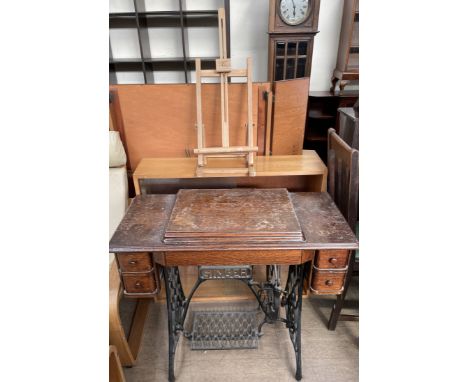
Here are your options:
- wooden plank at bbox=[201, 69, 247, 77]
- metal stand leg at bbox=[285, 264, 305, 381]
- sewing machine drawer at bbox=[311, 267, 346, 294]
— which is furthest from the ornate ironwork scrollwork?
wooden plank at bbox=[201, 69, 247, 77]

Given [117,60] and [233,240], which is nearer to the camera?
[233,240]

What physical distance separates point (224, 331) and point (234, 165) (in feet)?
3.26

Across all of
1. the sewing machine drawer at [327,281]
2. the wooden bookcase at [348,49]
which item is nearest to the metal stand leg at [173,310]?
the sewing machine drawer at [327,281]

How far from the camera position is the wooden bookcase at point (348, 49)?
7.94ft

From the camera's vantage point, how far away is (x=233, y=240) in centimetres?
129

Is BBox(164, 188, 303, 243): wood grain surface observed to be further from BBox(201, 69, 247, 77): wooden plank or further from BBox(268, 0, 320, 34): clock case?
BBox(268, 0, 320, 34): clock case

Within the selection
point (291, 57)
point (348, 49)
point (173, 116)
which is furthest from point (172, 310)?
point (348, 49)

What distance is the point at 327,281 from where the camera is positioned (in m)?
1.41

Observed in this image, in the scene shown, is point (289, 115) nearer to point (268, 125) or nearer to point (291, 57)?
point (268, 125)

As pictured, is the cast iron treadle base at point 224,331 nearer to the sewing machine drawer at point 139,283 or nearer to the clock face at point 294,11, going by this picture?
the sewing machine drawer at point 139,283

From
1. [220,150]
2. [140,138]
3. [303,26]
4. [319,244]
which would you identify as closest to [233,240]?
[319,244]

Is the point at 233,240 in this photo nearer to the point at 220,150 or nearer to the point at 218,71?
the point at 220,150

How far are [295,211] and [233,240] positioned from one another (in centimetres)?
41

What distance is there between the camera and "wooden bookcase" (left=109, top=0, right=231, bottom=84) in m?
2.58
